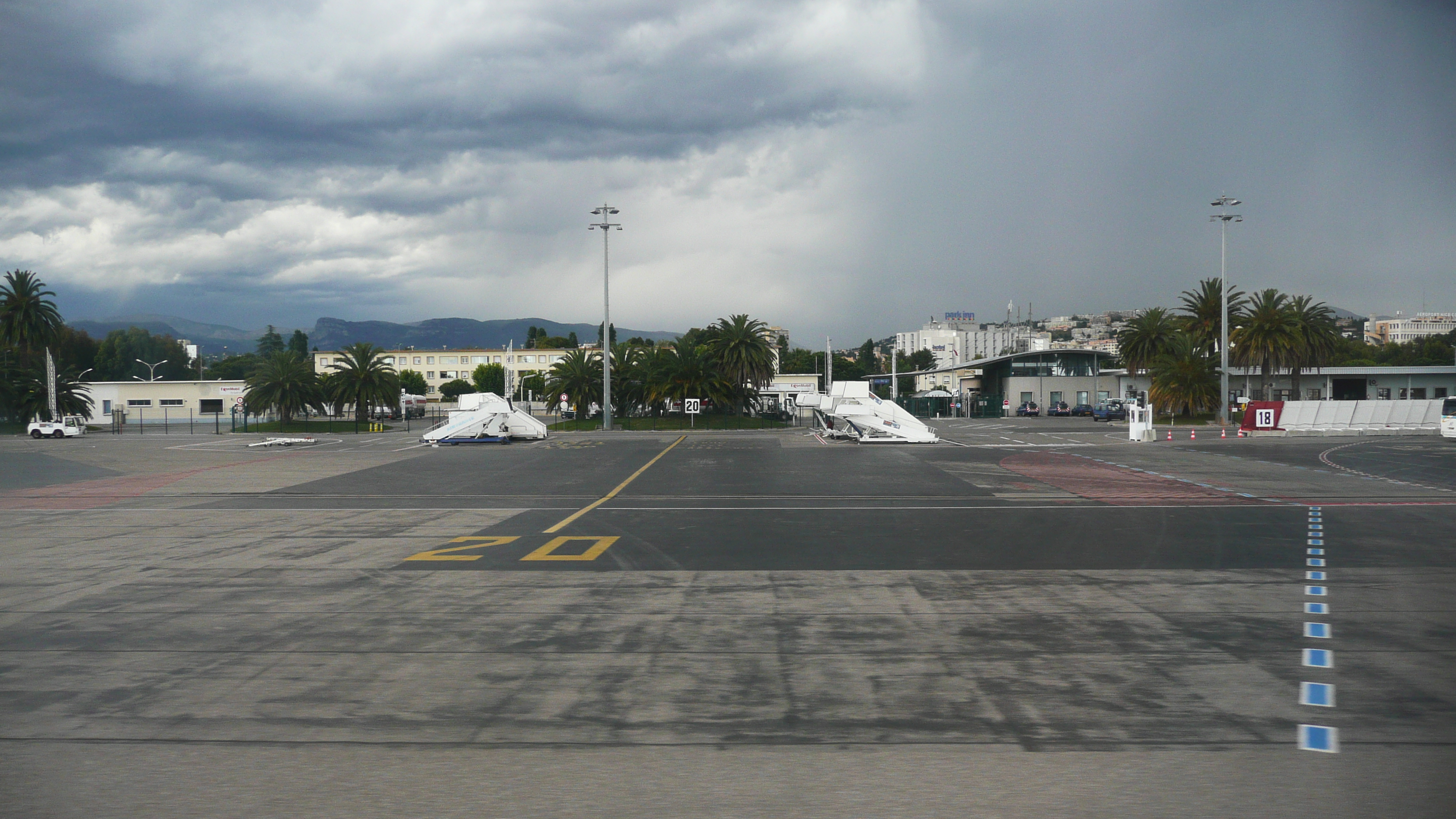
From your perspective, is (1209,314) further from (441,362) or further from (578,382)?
(441,362)

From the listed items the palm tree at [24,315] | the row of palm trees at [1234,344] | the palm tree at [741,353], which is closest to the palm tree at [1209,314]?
the row of palm trees at [1234,344]

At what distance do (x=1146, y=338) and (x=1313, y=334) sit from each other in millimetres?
12545

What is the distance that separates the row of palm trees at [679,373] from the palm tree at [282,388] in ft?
62.4

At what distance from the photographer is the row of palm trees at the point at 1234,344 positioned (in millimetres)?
63219

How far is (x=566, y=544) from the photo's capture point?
44.2 feet

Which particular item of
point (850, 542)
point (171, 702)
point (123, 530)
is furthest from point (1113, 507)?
point (123, 530)

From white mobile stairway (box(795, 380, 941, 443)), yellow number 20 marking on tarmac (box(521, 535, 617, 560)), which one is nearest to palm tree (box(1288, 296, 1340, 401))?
white mobile stairway (box(795, 380, 941, 443))

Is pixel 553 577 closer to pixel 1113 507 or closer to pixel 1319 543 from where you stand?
pixel 1319 543

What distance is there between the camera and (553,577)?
425 inches

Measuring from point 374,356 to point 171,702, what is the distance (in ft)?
→ 232

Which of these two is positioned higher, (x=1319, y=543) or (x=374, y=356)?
(x=374, y=356)

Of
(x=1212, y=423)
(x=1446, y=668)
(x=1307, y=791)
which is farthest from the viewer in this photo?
(x=1212, y=423)

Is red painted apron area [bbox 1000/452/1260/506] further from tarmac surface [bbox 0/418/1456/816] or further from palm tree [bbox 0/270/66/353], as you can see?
palm tree [bbox 0/270/66/353]

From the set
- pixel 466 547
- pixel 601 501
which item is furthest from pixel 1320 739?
pixel 601 501
